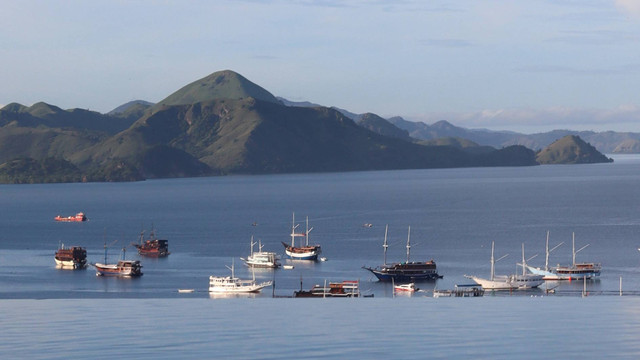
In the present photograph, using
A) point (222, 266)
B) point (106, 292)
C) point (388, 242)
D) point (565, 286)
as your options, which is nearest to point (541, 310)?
point (565, 286)

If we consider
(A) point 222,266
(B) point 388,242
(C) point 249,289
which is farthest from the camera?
(B) point 388,242

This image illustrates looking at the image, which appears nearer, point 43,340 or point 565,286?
point 43,340

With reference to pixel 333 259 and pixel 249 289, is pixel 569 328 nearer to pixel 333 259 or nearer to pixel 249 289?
pixel 249 289

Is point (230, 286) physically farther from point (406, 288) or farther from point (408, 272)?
point (408, 272)

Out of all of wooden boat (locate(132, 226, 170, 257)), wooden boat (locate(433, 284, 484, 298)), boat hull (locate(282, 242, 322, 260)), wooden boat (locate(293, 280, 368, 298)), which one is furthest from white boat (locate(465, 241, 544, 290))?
wooden boat (locate(132, 226, 170, 257))

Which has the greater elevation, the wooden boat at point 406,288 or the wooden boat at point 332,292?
the wooden boat at point 332,292

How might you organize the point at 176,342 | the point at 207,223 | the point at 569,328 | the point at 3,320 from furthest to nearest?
the point at 207,223, the point at 3,320, the point at 569,328, the point at 176,342

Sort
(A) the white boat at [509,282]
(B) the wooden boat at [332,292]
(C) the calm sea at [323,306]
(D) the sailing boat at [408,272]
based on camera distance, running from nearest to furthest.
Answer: (C) the calm sea at [323,306] → (B) the wooden boat at [332,292] → (A) the white boat at [509,282] → (D) the sailing boat at [408,272]

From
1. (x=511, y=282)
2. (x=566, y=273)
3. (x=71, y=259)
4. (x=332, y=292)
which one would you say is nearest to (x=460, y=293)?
(x=511, y=282)

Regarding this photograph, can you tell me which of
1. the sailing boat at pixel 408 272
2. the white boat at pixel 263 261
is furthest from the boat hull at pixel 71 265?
the sailing boat at pixel 408 272

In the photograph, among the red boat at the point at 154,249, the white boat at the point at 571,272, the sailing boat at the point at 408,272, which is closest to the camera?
→ the white boat at the point at 571,272

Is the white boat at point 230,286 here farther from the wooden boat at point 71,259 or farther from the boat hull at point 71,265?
the wooden boat at point 71,259

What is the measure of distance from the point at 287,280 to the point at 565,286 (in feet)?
93.6

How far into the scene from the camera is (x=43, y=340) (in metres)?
57.4
